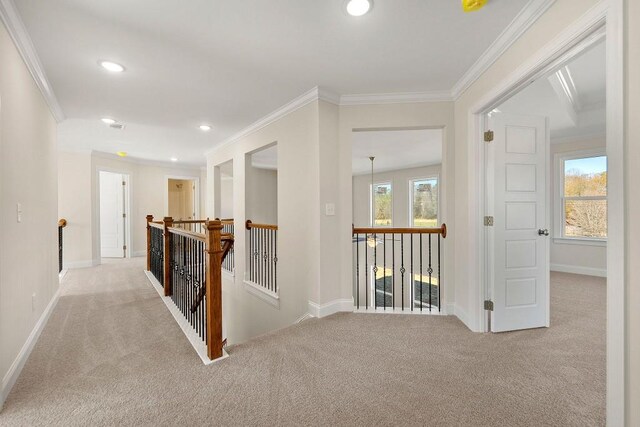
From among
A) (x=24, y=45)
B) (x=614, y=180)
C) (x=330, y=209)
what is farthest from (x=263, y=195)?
A: (x=614, y=180)

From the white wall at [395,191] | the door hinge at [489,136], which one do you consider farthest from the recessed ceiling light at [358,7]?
the white wall at [395,191]

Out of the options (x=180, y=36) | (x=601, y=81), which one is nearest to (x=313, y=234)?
(x=180, y=36)

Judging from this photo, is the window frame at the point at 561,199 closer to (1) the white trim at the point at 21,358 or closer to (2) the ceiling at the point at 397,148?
(2) the ceiling at the point at 397,148

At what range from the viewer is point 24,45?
2025 mm

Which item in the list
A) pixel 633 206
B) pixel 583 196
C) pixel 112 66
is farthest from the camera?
pixel 583 196

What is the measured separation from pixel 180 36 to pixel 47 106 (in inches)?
80.7

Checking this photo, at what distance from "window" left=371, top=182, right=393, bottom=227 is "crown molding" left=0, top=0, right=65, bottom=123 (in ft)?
25.0

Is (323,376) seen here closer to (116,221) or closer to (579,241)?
(579,241)

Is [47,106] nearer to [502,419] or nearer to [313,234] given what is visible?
[313,234]

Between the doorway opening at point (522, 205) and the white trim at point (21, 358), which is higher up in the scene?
the doorway opening at point (522, 205)

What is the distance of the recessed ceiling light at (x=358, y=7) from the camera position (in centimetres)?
171

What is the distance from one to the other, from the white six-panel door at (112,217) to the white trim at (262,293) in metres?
4.19

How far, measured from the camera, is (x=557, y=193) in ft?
16.6

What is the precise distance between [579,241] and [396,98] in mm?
4437
